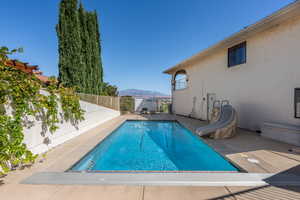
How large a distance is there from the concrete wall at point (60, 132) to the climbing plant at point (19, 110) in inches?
7.7

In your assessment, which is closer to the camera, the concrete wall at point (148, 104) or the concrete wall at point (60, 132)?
the concrete wall at point (60, 132)

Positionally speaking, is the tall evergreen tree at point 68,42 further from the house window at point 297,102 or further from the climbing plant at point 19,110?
the house window at point 297,102

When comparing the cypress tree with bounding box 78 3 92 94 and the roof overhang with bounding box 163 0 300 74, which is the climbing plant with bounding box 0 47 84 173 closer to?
the cypress tree with bounding box 78 3 92 94

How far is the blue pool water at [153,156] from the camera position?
3457 millimetres

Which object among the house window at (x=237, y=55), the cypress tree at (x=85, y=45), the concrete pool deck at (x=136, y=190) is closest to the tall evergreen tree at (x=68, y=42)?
the cypress tree at (x=85, y=45)

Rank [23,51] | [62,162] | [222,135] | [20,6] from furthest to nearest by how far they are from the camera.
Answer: [20,6] → [222,135] → [62,162] → [23,51]

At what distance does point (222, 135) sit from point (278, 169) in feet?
7.97

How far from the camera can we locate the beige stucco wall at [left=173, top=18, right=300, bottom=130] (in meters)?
4.83

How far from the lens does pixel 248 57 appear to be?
638 cm

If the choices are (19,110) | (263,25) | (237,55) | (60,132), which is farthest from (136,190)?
(237,55)

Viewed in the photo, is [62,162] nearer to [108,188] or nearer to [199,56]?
[108,188]

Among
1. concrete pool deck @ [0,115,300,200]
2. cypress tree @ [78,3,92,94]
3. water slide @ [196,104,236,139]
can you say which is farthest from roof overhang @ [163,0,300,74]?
cypress tree @ [78,3,92,94]

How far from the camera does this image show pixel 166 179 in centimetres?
242

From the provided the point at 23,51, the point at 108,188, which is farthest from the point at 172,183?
the point at 23,51
